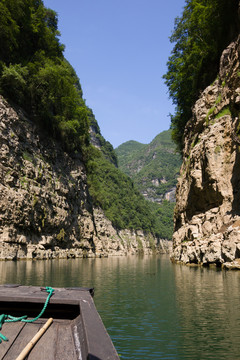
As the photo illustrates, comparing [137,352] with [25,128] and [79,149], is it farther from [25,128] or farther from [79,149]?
[79,149]

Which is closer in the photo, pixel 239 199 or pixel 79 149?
pixel 239 199

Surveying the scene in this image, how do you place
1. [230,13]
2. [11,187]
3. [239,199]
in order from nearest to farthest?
[239,199], [230,13], [11,187]

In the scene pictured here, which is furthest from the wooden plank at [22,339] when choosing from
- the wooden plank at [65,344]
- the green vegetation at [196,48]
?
the green vegetation at [196,48]

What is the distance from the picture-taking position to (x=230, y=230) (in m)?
19.1

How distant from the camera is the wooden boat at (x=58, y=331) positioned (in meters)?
2.97

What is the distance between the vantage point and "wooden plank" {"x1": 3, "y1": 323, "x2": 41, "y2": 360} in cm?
334

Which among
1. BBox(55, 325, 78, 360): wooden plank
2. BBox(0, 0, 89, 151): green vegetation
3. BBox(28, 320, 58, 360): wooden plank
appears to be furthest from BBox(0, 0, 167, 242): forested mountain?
BBox(28, 320, 58, 360): wooden plank

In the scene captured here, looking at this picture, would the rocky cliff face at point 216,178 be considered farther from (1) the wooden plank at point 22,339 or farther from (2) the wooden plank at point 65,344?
(1) the wooden plank at point 22,339

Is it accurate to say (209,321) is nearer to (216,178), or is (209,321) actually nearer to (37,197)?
(216,178)

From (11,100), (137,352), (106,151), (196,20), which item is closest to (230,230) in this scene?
(137,352)

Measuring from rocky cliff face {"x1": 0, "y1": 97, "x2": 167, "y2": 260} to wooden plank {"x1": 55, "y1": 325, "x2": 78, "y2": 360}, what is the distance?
86.3 ft

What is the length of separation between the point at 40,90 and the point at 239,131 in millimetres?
27588

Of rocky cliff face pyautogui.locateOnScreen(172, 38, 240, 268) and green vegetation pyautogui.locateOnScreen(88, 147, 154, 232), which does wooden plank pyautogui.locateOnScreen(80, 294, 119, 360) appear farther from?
green vegetation pyautogui.locateOnScreen(88, 147, 154, 232)

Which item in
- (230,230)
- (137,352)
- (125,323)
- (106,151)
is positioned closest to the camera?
(137,352)
